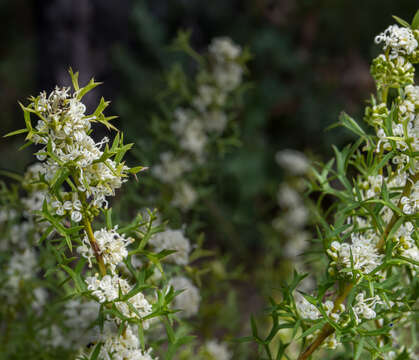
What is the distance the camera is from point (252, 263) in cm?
256

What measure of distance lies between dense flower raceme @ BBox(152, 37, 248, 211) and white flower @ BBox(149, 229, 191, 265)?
0.51 meters

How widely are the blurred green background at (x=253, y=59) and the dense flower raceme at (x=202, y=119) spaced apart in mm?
897

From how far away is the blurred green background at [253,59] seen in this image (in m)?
2.65

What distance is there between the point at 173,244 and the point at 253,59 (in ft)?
7.07

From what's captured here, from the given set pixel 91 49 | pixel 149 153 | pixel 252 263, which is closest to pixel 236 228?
pixel 252 263

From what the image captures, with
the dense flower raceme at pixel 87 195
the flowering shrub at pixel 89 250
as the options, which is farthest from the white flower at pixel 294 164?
the dense flower raceme at pixel 87 195

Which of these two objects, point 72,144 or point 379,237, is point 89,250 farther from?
point 379,237

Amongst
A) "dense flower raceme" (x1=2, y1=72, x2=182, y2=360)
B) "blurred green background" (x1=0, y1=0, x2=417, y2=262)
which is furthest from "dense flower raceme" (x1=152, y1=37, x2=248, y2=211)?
"blurred green background" (x1=0, y1=0, x2=417, y2=262)

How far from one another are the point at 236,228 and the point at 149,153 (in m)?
1.14

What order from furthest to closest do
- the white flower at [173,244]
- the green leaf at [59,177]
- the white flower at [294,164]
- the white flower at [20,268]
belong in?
1. the white flower at [294,164]
2. the white flower at [20,268]
3. the white flower at [173,244]
4. the green leaf at [59,177]

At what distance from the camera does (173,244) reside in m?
0.99

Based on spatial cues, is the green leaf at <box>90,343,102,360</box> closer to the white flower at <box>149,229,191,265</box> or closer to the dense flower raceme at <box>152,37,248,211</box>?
the white flower at <box>149,229,191,265</box>

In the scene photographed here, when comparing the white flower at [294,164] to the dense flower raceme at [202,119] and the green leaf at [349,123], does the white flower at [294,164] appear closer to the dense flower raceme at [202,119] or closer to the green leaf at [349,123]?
the dense flower raceme at [202,119]

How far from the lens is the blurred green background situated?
2650 millimetres
